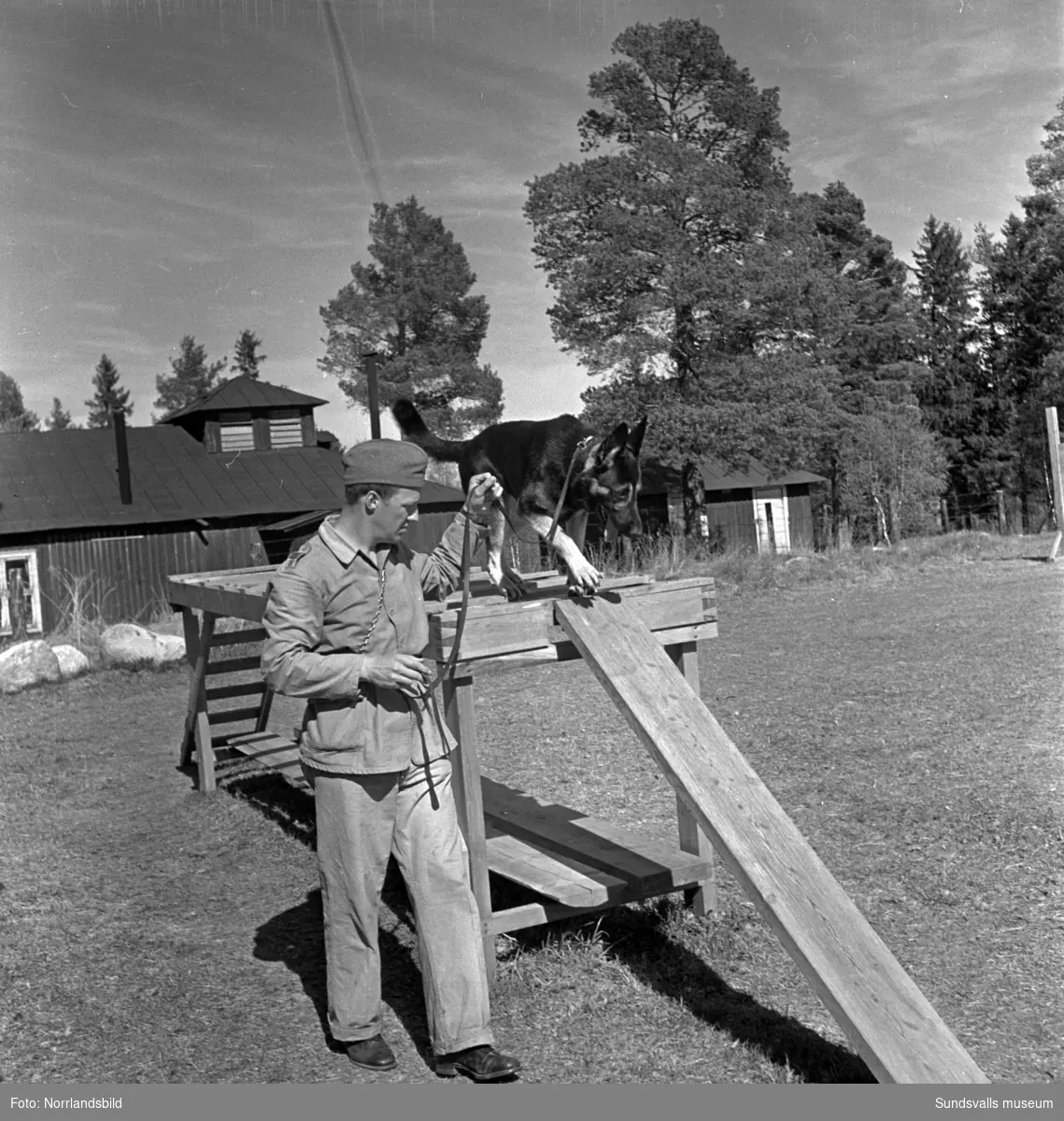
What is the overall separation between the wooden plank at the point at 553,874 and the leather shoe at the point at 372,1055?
0.70 m

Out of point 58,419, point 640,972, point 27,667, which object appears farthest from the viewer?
point 58,419

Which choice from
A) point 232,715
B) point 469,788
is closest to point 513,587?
point 469,788

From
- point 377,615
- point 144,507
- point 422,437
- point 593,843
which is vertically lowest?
point 593,843

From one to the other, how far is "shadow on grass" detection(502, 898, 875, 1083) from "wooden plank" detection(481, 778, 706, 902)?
258 millimetres

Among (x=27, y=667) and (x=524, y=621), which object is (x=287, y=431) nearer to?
(x=27, y=667)

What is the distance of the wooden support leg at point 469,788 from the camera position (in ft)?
13.1

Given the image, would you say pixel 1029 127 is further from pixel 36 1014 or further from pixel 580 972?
pixel 36 1014

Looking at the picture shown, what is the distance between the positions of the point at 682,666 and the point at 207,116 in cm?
343

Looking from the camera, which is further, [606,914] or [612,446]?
[606,914]

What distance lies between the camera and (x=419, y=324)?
4.41m

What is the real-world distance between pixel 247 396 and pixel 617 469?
49.0ft

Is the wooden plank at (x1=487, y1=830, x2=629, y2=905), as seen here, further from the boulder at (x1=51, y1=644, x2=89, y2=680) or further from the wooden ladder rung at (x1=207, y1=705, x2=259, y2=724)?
the boulder at (x1=51, y1=644, x2=89, y2=680)

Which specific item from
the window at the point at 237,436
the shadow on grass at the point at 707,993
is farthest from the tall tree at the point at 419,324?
the window at the point at 237,436

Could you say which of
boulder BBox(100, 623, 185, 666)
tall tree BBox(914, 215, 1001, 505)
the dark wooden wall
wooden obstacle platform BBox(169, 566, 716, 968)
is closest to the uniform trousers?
wooden obstacle platform BBox(169, 566, 716, 968)
